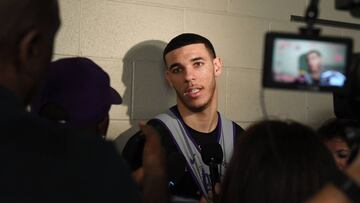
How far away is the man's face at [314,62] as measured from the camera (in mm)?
797

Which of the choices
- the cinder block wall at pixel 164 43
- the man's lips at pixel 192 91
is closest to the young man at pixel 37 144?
the man's lips at pixel 192 91

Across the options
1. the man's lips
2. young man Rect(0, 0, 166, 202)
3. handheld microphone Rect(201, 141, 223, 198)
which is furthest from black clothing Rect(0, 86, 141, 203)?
the man's lips

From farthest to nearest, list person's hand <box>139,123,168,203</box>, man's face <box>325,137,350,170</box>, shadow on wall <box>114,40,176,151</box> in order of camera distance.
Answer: shadow on wall <box>114,40,176,151</box>, man's face <box>325,137,350,170</box>, person's hand <box>139,123,168,203</box>

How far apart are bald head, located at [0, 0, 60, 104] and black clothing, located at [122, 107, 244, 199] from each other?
2.92 ft

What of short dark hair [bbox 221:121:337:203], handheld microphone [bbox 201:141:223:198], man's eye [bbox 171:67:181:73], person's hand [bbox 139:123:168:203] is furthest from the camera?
man's eye [bbox 171:67:181:73]

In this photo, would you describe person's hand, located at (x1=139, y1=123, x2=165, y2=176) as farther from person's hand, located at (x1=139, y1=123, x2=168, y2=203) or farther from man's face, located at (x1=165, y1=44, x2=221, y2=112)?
man's face, located at (x1=165, y1=44, x2=221, y2=112)

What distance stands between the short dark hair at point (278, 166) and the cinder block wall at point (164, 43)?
1327 millimetres

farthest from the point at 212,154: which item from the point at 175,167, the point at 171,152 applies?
the point at 171,152

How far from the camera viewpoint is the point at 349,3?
30.8 inches

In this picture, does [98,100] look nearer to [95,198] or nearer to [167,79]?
[95,198]

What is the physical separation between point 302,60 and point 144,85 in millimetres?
1466

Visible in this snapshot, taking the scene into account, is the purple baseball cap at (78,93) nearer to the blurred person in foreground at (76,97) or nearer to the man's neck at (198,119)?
the blurred person in foreground at (76,97)

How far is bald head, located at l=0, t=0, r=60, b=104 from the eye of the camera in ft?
2.58

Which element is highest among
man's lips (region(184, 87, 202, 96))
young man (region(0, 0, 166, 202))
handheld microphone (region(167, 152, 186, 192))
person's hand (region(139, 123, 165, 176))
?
young man (region(0, 0, 166, 202))
